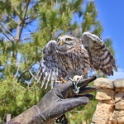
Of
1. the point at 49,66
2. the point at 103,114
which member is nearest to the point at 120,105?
the point at 103,114

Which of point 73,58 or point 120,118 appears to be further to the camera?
point 120,118

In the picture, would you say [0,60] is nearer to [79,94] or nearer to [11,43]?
[11,43]

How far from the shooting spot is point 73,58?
1848 millimetres

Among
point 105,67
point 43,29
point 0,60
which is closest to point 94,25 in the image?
point 43,29

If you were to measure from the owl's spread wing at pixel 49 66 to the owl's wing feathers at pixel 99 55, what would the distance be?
8.2 inches

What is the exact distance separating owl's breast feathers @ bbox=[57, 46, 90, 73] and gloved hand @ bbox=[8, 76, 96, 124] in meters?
0.33

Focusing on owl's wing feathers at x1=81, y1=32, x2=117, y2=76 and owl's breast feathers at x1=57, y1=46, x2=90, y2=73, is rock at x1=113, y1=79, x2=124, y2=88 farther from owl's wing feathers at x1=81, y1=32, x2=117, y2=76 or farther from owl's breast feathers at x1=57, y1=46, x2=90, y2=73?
owl's breast feathers at x1=57, y1=46, x2=90, y2=73

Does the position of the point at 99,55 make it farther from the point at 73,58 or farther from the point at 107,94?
the point at 107,94

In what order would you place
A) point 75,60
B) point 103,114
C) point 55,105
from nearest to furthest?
point 55,105
point 75,60
point 103,114

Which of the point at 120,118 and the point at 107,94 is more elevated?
the point at 107,94

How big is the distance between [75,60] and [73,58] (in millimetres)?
22

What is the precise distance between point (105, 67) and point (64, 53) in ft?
0.97

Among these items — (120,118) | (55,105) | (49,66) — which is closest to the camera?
(55,105)

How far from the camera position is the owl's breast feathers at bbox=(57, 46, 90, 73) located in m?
1.80
